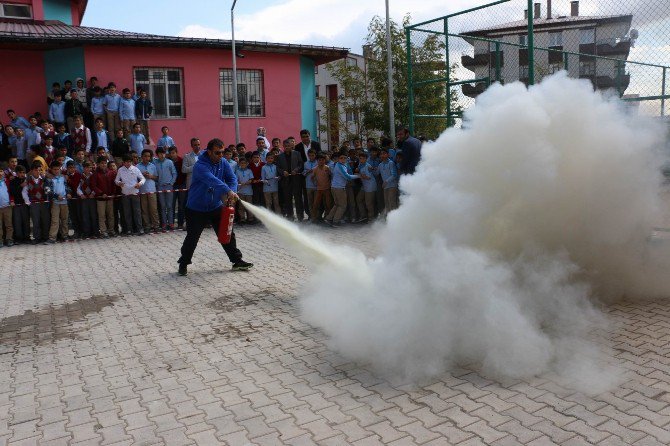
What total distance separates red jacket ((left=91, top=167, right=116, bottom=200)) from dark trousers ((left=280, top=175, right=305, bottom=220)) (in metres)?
3.90

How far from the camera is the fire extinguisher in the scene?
8766 millimetres

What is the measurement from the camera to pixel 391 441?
12.3ft

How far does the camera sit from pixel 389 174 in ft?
43.1

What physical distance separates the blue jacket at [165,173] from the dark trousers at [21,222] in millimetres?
2882

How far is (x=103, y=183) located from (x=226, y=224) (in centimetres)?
607

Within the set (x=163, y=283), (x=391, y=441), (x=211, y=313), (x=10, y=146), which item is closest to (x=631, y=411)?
(x=391, y=441)

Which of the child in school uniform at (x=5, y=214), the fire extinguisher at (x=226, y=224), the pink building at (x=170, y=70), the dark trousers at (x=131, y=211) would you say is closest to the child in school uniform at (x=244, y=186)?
the dark trousers at (x=131, y=211)

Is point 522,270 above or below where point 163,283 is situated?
above

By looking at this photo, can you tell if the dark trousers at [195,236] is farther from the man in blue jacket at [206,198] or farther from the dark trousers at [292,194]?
the dark trousers at [292,194]

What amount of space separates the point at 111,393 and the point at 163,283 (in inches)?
154

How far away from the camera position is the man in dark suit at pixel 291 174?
570 inches

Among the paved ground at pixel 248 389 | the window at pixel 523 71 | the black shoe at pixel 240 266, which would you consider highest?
the window at pixel 523 71

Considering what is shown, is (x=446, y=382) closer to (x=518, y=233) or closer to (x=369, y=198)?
(x=518, y=233)

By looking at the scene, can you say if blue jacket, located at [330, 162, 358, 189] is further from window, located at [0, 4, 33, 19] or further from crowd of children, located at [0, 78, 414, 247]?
window, located at [0, 4, 33, 19]
